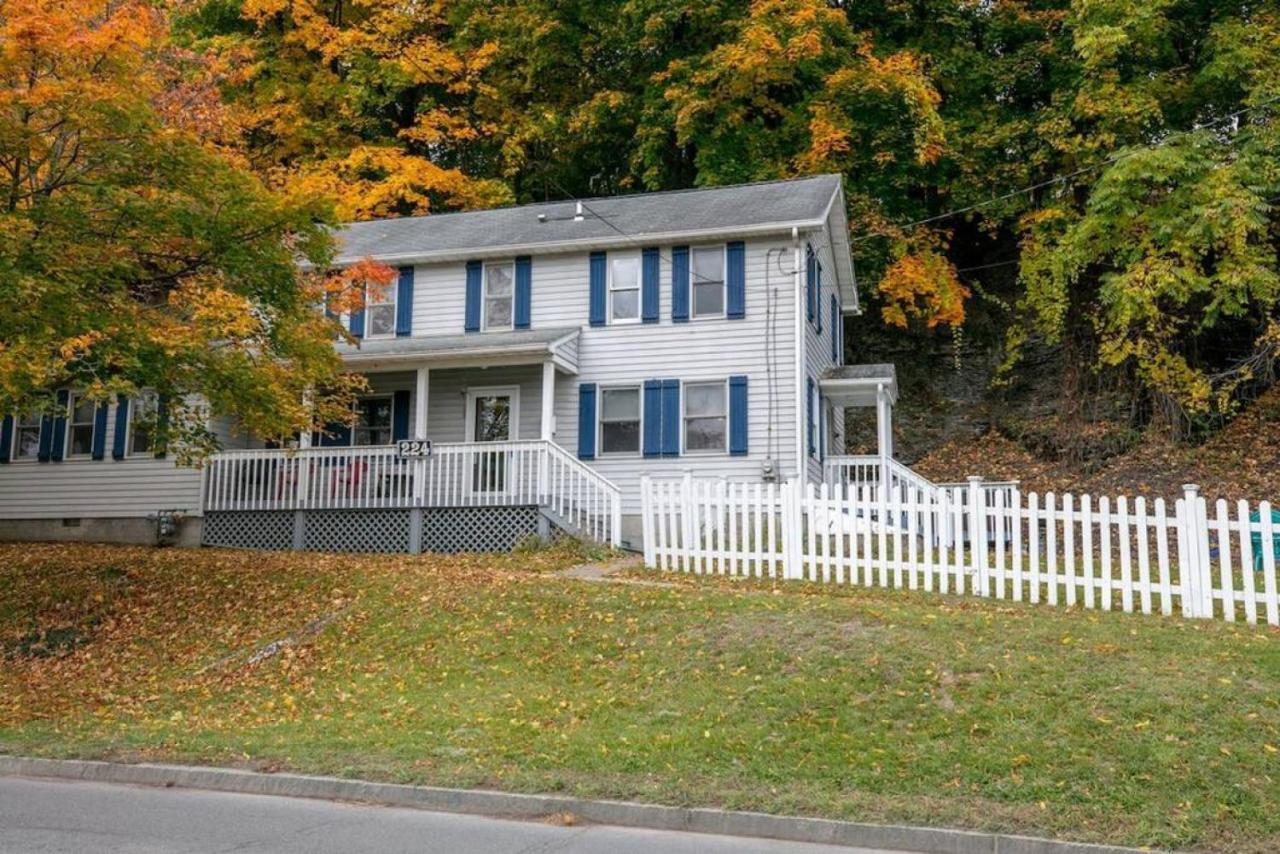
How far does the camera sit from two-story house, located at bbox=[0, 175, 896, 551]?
61.7 feet

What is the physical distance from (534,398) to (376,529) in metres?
4.09

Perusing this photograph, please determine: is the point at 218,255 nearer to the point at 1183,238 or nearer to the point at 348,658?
the point at 348,658

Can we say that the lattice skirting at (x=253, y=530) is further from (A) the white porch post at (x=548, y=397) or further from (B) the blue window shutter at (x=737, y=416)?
(B) the blue window shutter at (x=737, y=416)

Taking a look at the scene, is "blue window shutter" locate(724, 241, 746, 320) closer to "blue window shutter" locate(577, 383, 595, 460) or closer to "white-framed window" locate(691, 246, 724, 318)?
"white-framed window" locate(691, 246, 724, 318)

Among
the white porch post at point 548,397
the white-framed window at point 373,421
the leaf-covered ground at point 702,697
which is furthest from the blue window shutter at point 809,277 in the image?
the white-framed window at point 373,421

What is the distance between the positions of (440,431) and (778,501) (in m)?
9.61

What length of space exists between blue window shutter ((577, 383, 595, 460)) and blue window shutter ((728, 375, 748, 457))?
2.61 metres

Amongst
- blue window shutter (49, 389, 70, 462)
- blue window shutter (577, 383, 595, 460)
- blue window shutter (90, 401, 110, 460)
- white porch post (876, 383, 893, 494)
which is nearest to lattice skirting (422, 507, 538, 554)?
blue window shutter (577, 383, 595, 460)

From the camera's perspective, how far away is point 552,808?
7012 millimetres

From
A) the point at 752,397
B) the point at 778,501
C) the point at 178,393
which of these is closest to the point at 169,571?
the point at 178,393

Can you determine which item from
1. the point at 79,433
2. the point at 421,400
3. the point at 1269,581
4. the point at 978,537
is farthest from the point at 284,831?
the point at 79,433

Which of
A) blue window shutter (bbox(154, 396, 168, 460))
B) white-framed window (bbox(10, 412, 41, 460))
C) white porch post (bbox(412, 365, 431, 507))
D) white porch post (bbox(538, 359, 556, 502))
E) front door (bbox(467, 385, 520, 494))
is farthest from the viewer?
white-framed window (bbox(10, 412, 41, 460))

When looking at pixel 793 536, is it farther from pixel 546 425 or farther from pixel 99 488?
pixel 99 488

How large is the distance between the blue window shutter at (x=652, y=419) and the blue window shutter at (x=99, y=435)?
10789mm
